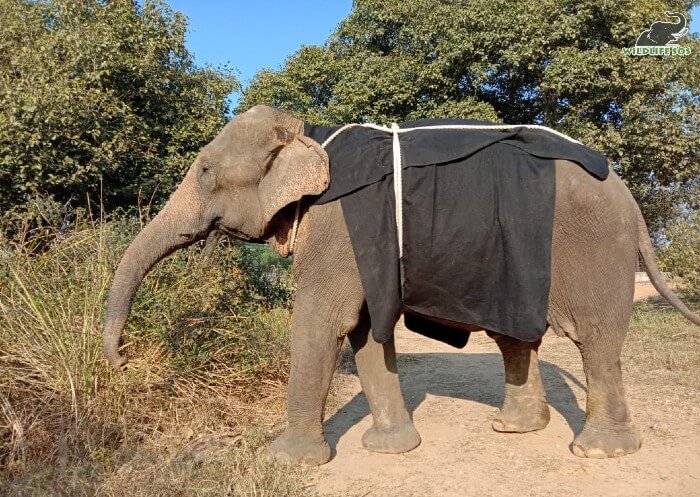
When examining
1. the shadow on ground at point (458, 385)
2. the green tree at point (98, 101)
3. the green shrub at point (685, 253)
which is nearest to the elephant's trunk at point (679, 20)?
the green shrub at point (685, 253)

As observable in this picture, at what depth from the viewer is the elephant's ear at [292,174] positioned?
3.64 metres

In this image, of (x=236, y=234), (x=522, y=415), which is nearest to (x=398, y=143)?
(x=236, y=234)

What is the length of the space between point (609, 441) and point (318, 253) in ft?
7.34

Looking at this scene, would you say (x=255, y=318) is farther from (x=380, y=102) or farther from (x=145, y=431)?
(x=380, y=102)

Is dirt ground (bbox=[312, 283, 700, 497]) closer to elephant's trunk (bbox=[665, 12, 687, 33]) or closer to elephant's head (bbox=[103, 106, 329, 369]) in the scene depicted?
elephant's head (bbox=[103, 106, 329, 369])

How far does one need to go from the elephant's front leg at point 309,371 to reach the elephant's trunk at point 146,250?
0.86 m

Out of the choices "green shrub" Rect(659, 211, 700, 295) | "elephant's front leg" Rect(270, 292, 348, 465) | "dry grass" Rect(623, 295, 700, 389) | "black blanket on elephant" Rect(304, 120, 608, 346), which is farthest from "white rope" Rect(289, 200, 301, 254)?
"green shrub" Rect(659, 211, 700, 295)

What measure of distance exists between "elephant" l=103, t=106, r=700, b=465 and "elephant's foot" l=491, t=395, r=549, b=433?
66 cm

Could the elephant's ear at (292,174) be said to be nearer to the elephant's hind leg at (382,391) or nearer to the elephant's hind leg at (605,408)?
the elephant's hind leg at (382,391)

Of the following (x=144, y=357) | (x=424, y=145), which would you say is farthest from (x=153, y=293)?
(x=424, y=145)

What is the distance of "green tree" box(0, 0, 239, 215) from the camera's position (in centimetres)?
612

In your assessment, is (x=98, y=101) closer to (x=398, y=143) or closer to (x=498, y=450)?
(x=398, y=143)

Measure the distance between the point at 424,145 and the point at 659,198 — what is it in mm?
11355

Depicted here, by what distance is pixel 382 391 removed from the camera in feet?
13.7
